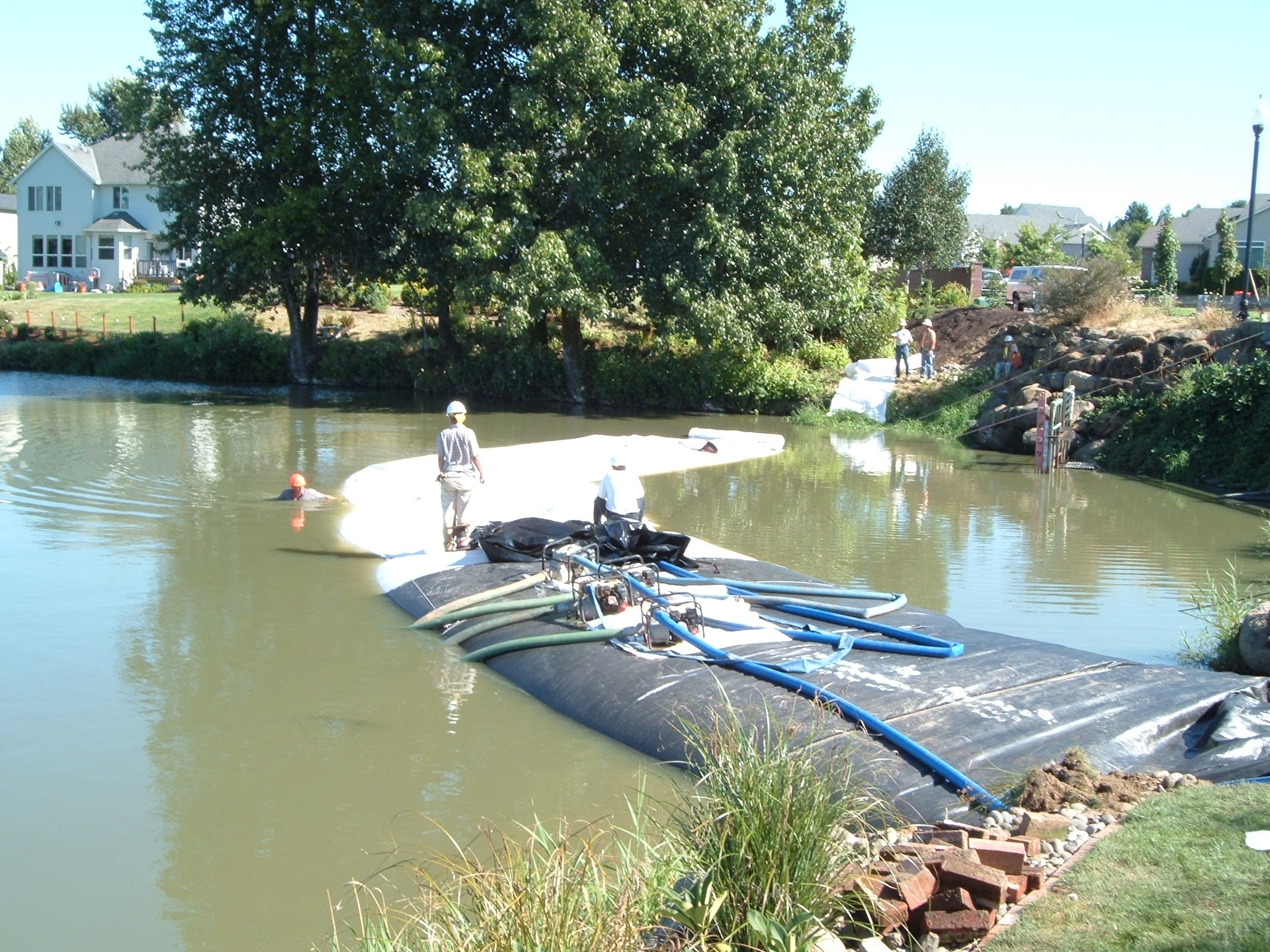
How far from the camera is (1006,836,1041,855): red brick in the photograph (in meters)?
5.09

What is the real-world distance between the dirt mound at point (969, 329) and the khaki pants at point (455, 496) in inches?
790

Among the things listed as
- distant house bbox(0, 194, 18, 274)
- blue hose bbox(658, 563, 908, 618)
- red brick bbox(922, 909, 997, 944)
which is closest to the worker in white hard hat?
blue hose bbox(658, 563, 908, 618)

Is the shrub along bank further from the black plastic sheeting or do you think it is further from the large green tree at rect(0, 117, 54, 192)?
→ the large green tree at rect(0, 117, 54, 192)

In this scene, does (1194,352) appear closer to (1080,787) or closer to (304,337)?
(1080,787)

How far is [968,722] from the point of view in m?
6.82

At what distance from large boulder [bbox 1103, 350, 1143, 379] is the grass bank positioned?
296cm

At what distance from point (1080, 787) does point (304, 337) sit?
33.4m

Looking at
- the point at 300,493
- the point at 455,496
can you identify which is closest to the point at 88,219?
the point at 300,493

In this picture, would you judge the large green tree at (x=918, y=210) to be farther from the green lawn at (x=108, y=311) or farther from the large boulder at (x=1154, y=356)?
the green lawn at (x=108, y=311)

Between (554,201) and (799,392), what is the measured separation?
7659mm

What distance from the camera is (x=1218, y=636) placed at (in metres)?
9.32

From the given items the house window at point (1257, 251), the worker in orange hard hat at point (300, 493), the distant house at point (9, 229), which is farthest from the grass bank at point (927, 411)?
the distant house at point (9, 229)

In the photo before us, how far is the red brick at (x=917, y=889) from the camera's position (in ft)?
14.8

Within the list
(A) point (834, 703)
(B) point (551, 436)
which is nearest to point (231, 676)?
(A) point (834, 703)
